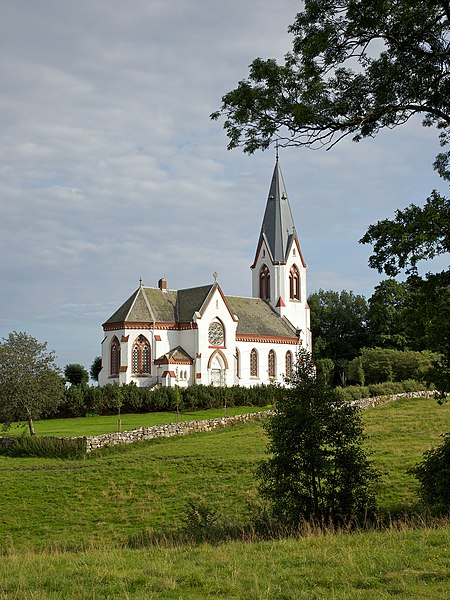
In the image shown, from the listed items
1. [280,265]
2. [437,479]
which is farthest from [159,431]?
[280,265]

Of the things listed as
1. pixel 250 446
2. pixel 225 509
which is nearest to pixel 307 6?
pixel 225 509

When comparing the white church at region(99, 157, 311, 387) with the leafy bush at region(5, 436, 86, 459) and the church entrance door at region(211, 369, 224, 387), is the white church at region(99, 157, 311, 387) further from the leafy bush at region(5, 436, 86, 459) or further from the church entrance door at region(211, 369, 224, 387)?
the leafy bush at region(5, 436, 86, 459)

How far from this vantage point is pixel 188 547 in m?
12.1

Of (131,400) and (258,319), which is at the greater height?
(258,319)

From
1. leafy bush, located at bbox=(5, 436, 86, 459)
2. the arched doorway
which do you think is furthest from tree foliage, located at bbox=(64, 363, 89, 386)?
leafy bush, located at bbox=(5, 436, 86, 459)

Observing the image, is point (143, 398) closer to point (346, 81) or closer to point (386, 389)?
point (386, 389)

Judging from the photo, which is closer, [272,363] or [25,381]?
[25,381]

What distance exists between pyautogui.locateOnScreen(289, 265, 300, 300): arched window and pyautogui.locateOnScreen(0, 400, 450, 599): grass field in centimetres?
3712

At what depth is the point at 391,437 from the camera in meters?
29.7

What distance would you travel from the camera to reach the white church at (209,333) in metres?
63.5

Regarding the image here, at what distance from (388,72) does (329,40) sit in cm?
154

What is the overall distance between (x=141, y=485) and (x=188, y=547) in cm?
1237

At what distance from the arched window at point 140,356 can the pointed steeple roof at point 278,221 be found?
2119cm

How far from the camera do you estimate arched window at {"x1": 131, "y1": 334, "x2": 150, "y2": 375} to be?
6328 cm
